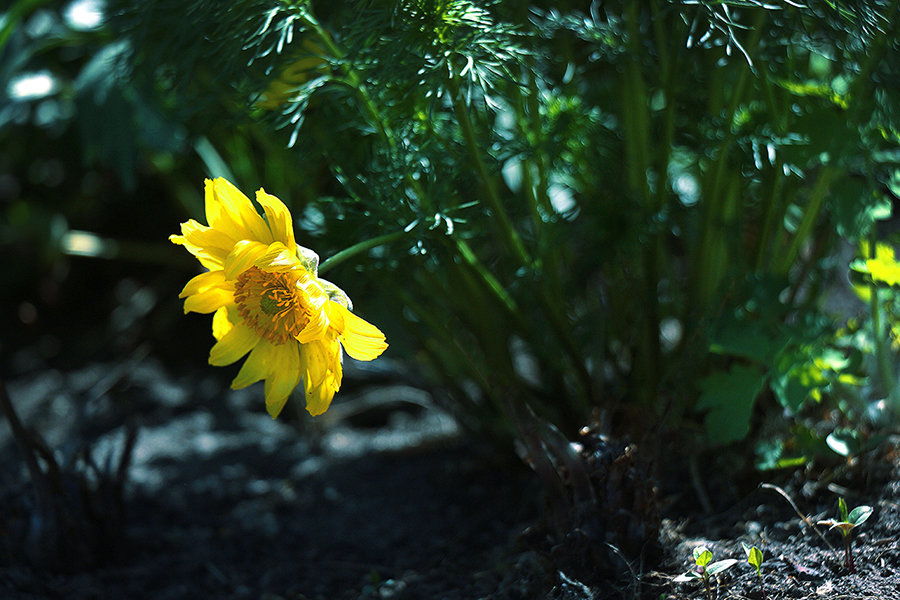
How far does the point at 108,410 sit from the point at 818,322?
4.74 ft

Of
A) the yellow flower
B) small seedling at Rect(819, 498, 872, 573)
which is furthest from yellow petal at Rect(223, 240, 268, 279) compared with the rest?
small seedling at Rect(819, 498, 872, 573)

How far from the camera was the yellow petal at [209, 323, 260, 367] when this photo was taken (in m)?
0.94

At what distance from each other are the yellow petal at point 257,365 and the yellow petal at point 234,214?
0.41 feet

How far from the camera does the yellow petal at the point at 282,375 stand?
91 cm

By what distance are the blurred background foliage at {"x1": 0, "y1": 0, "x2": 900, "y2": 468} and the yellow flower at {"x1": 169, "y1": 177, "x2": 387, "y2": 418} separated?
6 centimetres

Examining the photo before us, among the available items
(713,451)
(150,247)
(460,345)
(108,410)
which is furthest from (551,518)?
(150,247)

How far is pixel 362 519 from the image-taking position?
→ 137 cm

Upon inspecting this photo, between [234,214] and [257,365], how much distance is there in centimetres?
18

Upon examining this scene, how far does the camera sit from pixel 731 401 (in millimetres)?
1069

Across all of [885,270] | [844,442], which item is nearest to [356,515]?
[844,442]

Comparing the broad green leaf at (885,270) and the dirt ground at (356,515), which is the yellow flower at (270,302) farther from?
the broad green leaf at (885,270)

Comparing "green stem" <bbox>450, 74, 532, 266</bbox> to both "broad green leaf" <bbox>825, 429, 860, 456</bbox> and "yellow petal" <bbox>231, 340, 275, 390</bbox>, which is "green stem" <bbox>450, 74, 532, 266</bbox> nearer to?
"yellow petal" <bbox>231, 340, 275, 390</bbox>

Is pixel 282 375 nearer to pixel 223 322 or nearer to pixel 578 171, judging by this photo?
pixel 223 322

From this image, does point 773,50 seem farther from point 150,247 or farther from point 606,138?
point 150,247
